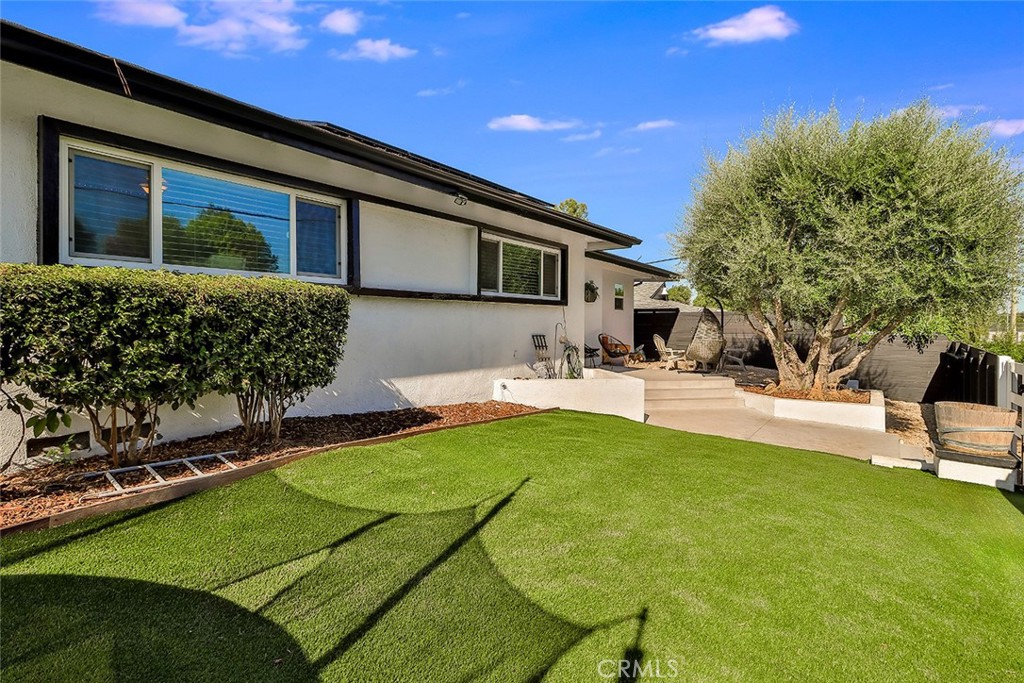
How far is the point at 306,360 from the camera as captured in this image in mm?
4918

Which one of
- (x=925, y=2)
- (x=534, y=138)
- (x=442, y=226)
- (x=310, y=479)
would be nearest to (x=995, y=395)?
(x=925, y=2)

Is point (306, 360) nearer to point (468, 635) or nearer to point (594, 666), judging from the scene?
point (468, 635)

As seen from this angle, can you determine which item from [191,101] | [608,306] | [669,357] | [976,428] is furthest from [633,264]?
[191,101]

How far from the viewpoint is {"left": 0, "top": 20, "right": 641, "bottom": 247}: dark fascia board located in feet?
11.7

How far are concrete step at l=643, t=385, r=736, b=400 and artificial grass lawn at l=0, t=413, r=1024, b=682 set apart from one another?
6.12 m

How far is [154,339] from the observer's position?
12.5 feet

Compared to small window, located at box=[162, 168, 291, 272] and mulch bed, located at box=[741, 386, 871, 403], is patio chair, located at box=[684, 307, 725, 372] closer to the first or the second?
mulch bed, located at box=[741, 386, 871, 403]

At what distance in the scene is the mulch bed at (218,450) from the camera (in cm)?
338

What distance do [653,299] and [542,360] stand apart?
16267mm

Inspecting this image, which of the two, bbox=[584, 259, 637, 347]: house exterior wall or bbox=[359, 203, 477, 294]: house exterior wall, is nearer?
bbox=[359, 203, 477, 294]: house exterior wall

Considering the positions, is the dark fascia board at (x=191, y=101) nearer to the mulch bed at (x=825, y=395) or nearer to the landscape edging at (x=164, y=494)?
the landscape edging at (x=164, y=494)

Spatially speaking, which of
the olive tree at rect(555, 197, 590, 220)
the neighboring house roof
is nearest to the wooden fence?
the neighboring house roof

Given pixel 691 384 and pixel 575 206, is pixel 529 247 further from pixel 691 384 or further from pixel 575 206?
pixel 575 206

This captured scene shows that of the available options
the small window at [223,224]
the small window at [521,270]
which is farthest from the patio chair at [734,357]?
the small window at [223,224]
